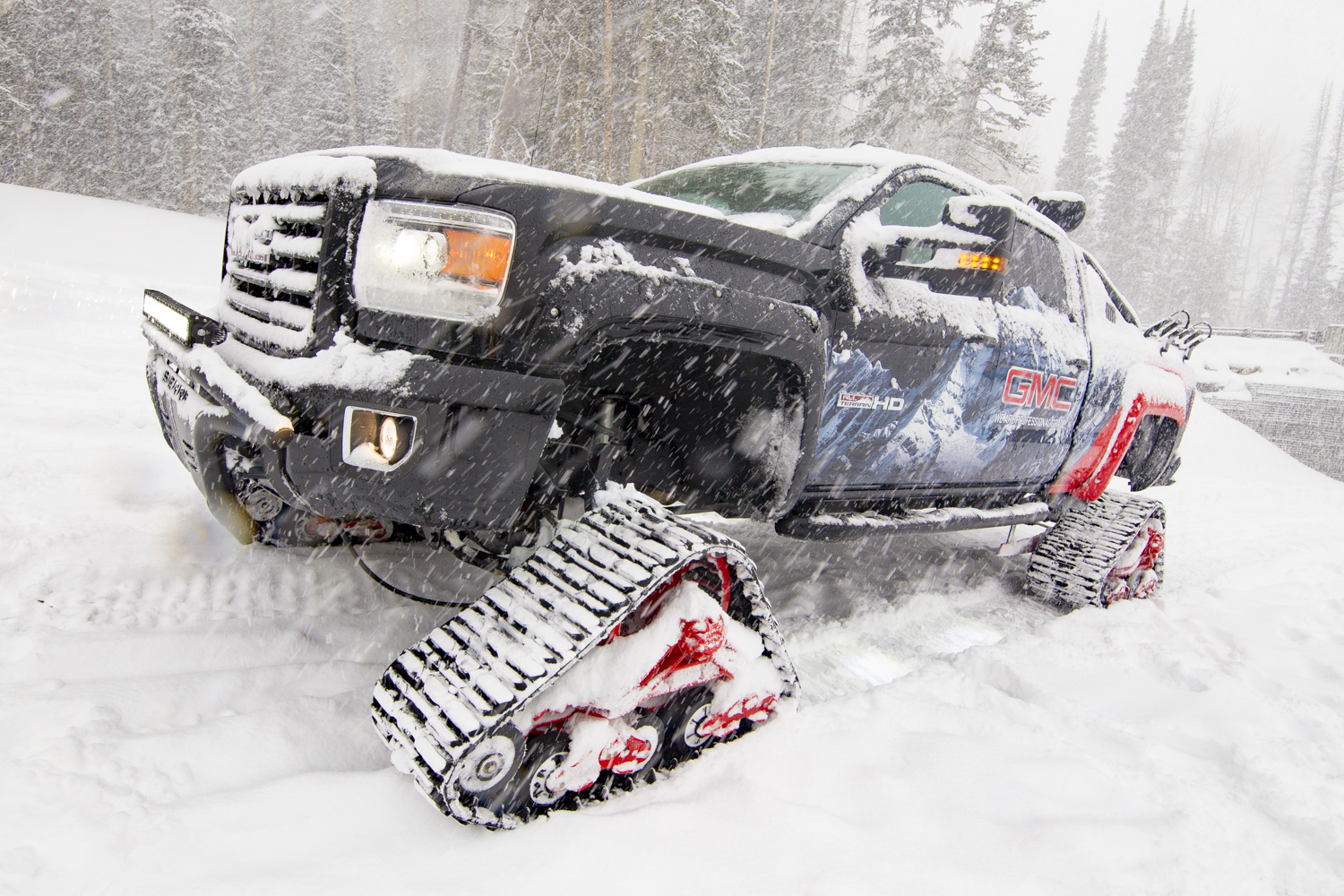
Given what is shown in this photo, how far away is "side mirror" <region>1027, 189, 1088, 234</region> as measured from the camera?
4.05 m

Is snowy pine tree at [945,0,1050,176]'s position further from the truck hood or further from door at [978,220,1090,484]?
the truck hood

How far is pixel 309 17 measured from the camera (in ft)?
118

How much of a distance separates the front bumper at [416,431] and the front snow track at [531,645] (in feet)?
0.81

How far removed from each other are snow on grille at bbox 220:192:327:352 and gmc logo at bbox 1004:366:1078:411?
282 cm

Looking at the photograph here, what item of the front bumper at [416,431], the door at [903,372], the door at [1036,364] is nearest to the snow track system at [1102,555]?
the door at [1036,364]

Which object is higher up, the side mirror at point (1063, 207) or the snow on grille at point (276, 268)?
the side mirror at point (1063, 207)

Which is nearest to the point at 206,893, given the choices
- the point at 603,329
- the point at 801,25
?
the point at 603,329

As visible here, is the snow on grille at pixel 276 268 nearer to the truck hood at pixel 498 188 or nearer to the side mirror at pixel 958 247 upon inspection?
the truck hood at pixel 498 188

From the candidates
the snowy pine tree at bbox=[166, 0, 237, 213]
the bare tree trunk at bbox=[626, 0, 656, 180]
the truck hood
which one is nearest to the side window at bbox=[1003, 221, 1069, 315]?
the truck hood

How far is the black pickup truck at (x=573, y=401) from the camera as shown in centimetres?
181

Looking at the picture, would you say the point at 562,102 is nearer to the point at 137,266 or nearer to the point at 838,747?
the point at 137,266

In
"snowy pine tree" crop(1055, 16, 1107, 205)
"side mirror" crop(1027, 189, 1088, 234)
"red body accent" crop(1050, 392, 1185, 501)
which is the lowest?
"red body accent" crop(1050, 392, 1185, 501)

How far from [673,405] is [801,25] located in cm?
2763

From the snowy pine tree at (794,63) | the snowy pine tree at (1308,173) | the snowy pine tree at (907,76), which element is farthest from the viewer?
the snowy pine tree at (1308,173)
